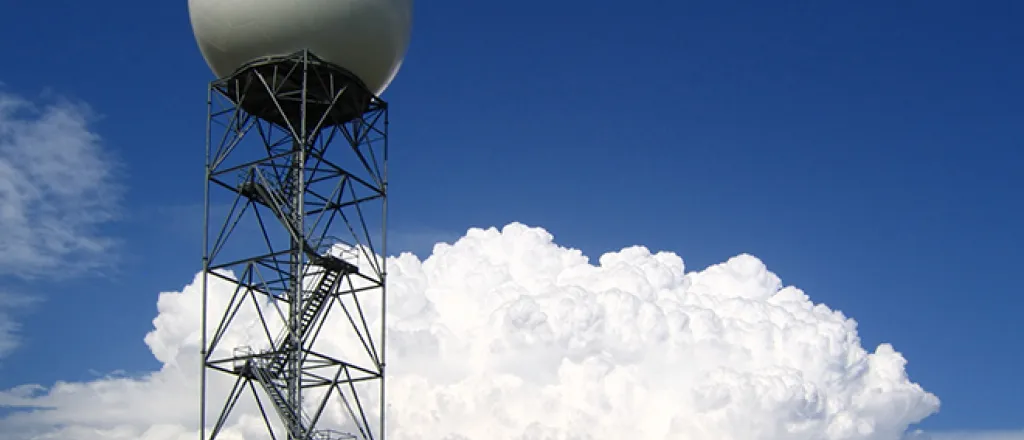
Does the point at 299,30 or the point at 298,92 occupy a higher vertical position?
the point at 299,30

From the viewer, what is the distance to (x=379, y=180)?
53.1 m

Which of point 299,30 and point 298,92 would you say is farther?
point 298,92

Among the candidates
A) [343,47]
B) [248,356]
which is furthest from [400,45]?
[248,356]

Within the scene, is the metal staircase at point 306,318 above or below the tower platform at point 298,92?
below

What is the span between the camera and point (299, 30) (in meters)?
49.8

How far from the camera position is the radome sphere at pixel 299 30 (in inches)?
1959

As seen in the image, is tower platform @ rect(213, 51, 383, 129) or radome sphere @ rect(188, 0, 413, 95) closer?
radome sphere @ rect(188, 0, 413, 95)

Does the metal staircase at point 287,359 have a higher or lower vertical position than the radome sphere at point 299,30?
lower

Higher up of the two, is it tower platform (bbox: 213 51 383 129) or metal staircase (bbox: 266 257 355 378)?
tower platform (bbox: 213 51 383 129)

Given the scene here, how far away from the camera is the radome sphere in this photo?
163 ft

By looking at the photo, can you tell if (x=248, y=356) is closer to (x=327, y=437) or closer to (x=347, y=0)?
(x=327, y=437)

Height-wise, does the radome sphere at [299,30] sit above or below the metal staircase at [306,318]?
above

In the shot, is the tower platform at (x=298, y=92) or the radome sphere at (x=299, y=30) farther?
Answer: the tower platform at (x=298, y=92)

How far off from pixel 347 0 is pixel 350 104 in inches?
Answer: 155
